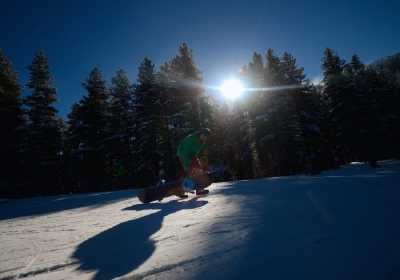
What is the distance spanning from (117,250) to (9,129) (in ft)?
84.8

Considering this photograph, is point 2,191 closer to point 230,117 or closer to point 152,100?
point 152,100

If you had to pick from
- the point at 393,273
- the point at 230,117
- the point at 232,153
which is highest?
the point at 230,117

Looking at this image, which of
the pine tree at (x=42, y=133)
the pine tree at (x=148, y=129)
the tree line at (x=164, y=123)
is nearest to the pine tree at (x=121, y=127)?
the tree line at (x=164, y=123)

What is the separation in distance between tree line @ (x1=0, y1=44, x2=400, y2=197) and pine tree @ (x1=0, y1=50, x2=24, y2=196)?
0.08 metres

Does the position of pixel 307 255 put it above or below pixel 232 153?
below

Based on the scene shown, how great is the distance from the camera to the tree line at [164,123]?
21.0 meters

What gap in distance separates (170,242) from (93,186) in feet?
79.4

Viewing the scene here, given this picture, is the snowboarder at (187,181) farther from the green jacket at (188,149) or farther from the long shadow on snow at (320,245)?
the long shadow on snow at (320,245)

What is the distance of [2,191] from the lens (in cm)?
1891

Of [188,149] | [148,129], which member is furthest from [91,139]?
[188,149]

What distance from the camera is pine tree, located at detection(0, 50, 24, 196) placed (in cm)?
2030

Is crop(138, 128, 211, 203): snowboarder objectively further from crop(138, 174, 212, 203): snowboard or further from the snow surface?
the snow surface

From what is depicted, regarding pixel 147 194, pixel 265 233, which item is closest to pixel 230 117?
pixel 147 194

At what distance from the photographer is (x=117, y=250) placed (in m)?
1.84
